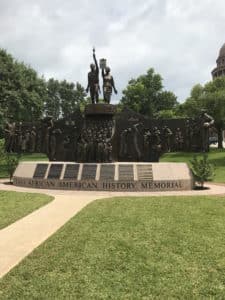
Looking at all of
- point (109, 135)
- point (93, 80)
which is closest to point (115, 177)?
point (109, 135)

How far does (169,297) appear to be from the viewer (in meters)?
5.13

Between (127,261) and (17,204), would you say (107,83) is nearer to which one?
(17,204)

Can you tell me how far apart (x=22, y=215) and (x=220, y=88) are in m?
44.5

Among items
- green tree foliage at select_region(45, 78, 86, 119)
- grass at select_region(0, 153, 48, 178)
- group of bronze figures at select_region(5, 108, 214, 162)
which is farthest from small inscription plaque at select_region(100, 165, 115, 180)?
green tree foliage at select_region(45, 78, 86, 119)

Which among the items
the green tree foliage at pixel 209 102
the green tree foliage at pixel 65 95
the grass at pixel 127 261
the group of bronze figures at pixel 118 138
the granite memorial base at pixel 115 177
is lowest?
the grass at pixel 127 261

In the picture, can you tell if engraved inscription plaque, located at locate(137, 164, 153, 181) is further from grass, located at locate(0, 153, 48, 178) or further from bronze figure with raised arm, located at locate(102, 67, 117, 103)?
grass, located at locate(0, 153, 48, 178)

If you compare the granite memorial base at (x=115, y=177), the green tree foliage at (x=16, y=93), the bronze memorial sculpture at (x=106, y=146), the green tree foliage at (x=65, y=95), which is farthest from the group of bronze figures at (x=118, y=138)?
the green tree foliage at (x=65, y=95)

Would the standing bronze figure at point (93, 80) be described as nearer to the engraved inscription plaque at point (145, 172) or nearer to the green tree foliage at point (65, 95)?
the engraved inscription plaque at point (145, 172)

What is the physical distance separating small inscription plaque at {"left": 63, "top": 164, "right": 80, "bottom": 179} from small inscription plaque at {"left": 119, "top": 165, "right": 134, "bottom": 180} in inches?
85.0

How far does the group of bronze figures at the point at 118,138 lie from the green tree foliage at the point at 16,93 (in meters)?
13.7

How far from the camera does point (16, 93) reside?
35.9m

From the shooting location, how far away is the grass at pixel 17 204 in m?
10.5

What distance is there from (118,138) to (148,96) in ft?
121

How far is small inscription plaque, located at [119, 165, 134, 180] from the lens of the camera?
1708 centimetres
